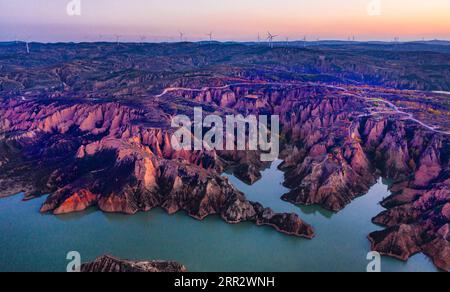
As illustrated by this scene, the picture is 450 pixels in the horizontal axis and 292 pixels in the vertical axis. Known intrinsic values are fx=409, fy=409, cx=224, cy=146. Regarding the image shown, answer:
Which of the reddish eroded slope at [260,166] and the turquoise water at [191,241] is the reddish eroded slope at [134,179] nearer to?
the reddish eroded slope at [260,166]

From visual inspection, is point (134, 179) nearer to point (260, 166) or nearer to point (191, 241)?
point (191, 241)

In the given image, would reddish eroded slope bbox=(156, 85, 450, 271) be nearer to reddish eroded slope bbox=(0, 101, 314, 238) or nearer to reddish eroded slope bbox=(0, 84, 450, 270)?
reddish eroded slope bbox=(0, 84, 450, 270)

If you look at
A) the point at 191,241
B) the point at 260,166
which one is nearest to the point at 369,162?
the point at 260,166

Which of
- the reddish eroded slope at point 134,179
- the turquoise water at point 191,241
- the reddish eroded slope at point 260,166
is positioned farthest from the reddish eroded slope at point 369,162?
the reddish eroded slope at point 134,179

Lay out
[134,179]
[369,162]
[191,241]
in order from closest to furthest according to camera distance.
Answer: [191,241], [134,179], [369,162]

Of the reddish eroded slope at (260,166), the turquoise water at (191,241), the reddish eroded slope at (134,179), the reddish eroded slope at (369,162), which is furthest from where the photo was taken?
the reddish eroded slope at (134,179)

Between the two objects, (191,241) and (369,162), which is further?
(369,162)

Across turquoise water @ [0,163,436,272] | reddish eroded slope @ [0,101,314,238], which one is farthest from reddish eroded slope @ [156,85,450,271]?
reddish eroded slope @ [0,101,314,238]

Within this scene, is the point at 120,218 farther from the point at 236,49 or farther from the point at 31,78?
the point at 236,49
